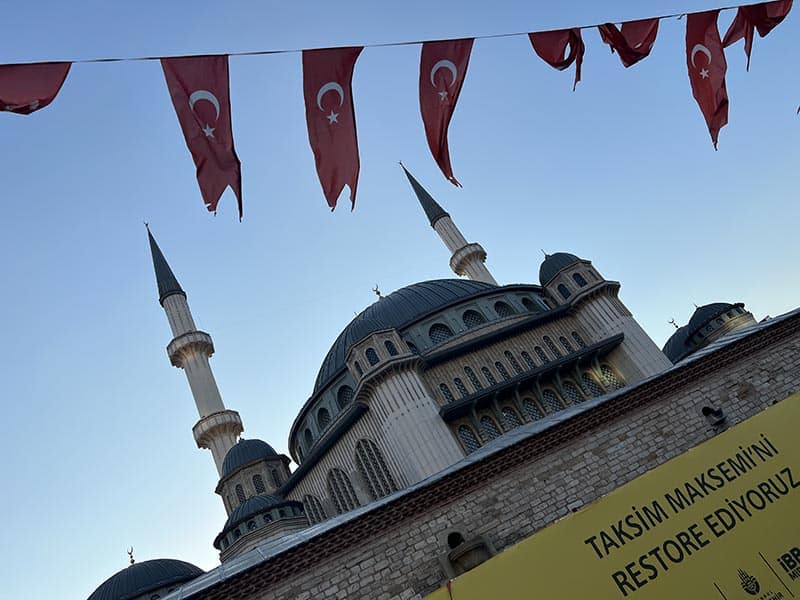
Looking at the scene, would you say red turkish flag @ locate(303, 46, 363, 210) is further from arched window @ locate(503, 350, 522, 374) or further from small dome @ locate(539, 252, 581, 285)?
small dome @ locate(539, 252, 581, 285)

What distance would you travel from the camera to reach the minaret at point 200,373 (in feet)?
104

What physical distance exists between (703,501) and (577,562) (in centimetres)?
238

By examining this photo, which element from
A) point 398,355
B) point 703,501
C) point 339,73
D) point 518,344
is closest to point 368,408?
point 398,355

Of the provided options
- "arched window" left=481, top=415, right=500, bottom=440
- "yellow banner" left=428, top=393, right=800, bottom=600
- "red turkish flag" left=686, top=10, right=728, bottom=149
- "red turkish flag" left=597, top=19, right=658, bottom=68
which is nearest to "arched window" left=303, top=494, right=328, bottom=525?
"arched window" left=481, top=415, right=500, bottom=440

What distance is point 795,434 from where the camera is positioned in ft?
31.7

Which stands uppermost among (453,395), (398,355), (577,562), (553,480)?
(398,355)

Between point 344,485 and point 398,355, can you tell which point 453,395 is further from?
point 344,485

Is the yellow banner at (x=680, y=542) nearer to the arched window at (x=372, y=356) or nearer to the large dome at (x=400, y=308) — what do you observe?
the arched window at (x=372, y=356)

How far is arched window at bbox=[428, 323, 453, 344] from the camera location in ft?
81.7

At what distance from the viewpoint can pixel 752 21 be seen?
10.1 m

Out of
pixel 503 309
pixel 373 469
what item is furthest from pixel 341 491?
pixel 503 309

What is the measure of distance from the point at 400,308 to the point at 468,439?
27.3 feet

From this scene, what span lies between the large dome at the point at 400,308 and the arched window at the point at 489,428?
236 inches

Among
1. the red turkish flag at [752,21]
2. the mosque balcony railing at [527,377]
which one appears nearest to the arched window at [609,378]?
the mosque balcony railing at [527,377]
